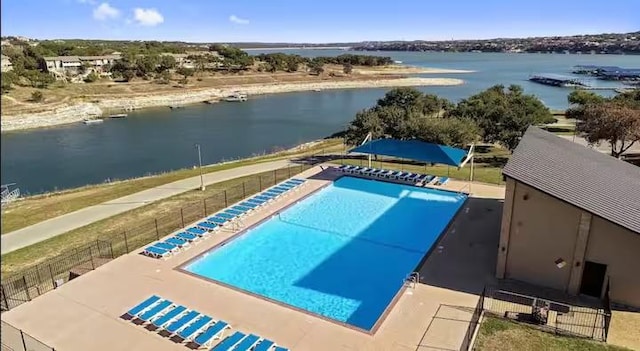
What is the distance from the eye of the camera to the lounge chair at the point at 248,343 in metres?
11.4

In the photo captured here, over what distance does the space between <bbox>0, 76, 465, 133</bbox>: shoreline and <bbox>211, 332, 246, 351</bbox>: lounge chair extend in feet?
91.2

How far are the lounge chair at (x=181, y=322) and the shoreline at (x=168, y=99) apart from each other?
26.1m

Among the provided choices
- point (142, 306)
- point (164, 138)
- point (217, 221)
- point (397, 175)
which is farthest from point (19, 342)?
point (164, 138)

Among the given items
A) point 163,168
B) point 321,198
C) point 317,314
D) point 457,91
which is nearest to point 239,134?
point 163,168

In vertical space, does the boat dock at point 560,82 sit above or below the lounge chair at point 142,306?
below

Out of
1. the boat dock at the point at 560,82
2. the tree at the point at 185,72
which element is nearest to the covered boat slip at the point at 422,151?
the tree at the point at 185,72

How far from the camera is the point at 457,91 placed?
3868 inches

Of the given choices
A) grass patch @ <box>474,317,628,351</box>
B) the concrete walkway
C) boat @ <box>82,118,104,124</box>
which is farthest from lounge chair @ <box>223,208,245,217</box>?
boat @ <box>82,118,104,124</box>

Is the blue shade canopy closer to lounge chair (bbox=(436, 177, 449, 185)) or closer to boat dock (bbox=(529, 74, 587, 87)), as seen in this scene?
lounge chair (bbox=(436, 177, 449, 185))

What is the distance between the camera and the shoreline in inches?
2376

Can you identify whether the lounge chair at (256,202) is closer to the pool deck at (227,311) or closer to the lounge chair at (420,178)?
the pool deck at (227,311)

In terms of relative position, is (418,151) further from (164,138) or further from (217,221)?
(164,138)

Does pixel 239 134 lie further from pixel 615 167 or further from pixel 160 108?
pixel 615 167

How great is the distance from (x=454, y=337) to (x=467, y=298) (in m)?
2.18
